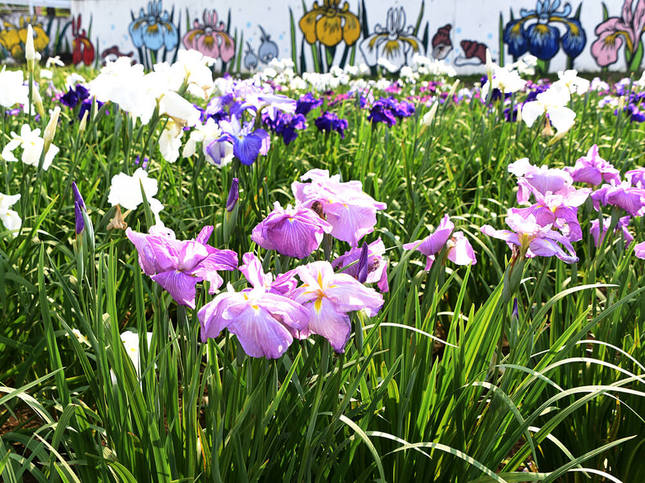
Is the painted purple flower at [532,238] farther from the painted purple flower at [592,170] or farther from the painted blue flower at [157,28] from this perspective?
the painted blue flower at [157,28]

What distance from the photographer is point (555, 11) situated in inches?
588

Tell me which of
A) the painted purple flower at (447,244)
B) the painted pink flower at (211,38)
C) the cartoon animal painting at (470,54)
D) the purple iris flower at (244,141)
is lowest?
the painted purple flower at (447,244)

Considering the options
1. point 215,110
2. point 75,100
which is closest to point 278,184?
point 215,110

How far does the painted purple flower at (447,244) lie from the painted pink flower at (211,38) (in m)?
17.4

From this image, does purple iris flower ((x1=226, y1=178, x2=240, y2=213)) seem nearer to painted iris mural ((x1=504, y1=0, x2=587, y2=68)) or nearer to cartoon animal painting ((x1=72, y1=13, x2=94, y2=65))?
painted iris mural ((x1=504, y1=0, x2=587, y2=68))

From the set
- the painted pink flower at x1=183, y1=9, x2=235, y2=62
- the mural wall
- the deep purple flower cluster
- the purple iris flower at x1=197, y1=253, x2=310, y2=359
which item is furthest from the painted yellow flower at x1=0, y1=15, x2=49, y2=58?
the purple iris flower at x1=197, y1=253, x2=310, y2=359

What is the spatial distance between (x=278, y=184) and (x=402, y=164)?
0.65m

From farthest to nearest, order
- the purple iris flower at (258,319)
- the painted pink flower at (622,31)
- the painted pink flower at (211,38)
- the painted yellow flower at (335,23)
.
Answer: the painted pink flower at (211,38) → the painted yellow flower at (335,23) → the painted pink flower at (622,31) → the purple iris flower at (258,319)

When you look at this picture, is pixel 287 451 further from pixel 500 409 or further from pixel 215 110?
pixel 215 110

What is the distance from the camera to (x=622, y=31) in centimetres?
1465

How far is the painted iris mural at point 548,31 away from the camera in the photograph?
14.9 metres

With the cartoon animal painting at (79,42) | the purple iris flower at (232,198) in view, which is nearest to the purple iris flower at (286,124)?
the purple iris flower at (232,198)

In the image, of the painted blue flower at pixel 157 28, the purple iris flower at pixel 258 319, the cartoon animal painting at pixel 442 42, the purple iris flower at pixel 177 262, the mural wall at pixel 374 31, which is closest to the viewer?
the purple iris flower at pixel 258 319

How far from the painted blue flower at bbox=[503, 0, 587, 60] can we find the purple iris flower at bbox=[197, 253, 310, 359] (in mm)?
15957
